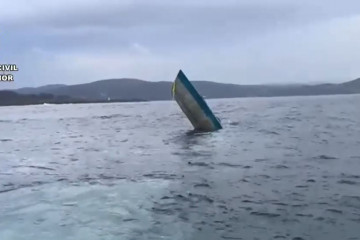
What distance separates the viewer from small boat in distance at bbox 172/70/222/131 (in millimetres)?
35875

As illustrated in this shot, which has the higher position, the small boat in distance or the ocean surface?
the small boat in distance

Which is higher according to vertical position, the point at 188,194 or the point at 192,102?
the point at 192,102

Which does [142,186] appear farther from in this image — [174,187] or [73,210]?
[73,210]

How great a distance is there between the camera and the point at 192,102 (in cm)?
3588

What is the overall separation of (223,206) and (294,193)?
2826 millimetres

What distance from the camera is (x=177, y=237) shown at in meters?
10.2

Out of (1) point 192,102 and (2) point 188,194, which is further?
(1) point 192,102

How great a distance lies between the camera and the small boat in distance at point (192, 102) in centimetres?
3588

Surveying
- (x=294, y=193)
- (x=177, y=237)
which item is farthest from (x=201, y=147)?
(x=177, y=237)

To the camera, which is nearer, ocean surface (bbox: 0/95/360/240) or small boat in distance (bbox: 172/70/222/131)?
ocean surface (bbox: 0/95/360/240)

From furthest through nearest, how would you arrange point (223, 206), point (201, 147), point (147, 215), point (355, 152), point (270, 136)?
1. point (270, 136)
2. point (201, 147)
3. point (355, 152)
4. point (223, 206)
5. point (147, 215)

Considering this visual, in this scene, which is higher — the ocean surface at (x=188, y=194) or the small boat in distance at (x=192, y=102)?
the small boat in distance at (x=192, y=102)

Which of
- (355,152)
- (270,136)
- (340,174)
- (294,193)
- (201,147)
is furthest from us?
(270,136)

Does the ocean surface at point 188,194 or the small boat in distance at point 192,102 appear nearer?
the ocean surface at point 188,194
